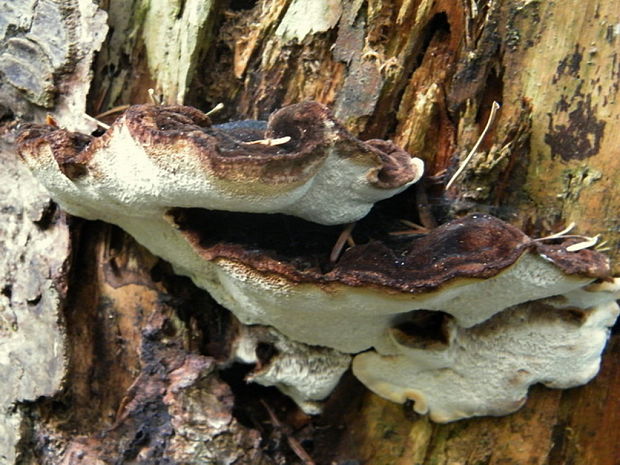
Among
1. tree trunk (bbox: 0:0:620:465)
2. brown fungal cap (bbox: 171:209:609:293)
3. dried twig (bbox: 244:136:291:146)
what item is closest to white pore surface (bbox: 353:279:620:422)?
tree trunk (bbox: 0:0:620:465)

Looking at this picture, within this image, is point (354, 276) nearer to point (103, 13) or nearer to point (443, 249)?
point (443, 249)

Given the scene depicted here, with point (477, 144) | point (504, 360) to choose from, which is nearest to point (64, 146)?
point (477, 144)

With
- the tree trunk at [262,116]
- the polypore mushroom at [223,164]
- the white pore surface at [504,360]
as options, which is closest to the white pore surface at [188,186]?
the polypore mushroom at [223,164]

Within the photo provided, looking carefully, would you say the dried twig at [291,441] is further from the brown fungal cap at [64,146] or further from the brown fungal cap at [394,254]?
the brown fungal cap at [64,146]

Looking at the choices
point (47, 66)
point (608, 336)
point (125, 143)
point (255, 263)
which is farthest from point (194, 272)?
point (608, 336)

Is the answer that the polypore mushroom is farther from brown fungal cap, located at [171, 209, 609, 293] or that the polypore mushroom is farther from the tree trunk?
the tree trunk

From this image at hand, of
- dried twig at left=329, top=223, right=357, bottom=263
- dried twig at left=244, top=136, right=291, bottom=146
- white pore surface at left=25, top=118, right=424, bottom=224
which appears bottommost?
dried twig at left=329, top=223, right=357, bottom=263

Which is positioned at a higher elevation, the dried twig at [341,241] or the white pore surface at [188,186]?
the white pore surface at [188,186]
